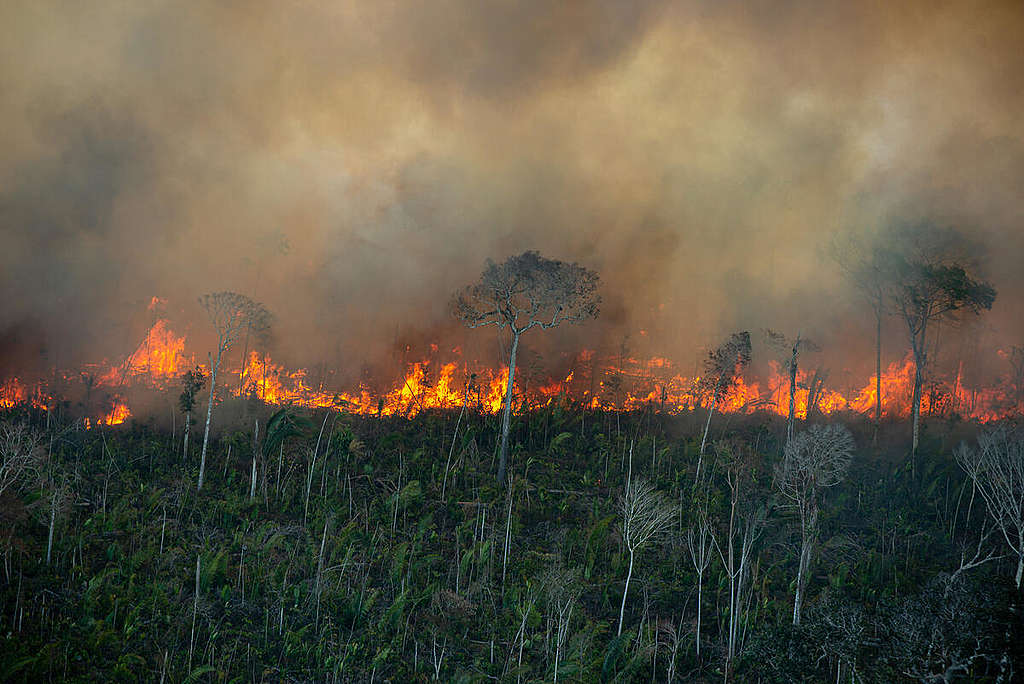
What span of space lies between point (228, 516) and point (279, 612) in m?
9.02

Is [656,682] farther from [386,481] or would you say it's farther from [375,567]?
[386,481]

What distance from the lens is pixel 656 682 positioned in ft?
96.2

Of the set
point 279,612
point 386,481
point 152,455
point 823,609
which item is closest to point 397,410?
point 386,481

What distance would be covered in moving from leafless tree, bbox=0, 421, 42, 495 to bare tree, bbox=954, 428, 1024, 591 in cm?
4677

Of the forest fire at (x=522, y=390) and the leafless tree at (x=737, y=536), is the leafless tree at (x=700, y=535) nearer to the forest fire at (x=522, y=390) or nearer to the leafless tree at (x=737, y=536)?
the leafless tree at (x=737, y=536)

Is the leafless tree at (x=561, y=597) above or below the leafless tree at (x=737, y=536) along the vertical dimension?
below

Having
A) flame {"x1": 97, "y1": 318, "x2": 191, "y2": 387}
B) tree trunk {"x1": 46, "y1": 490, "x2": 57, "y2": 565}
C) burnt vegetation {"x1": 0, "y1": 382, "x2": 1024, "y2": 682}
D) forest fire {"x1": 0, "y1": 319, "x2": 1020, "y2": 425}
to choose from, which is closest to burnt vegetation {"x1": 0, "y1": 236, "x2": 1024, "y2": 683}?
burnt vegetation {"x1": 0, "y1": 382, "x2": 1024, "y2": 682}

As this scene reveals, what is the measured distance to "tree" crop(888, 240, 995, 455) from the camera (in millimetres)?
50875

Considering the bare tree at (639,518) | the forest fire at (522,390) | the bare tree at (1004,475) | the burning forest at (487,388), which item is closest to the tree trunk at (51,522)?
the bare tree at (1004,475)

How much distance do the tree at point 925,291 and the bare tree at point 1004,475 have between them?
7.47 meters

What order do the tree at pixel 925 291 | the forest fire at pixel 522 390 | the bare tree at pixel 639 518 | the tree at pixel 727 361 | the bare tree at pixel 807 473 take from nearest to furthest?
the bare tree at pixel 807 473 → the bare tree at pixel 639 518 → the tree at pixel 727 361 → the tree at pixel 925 291 → the forest fire at pixel 522 390

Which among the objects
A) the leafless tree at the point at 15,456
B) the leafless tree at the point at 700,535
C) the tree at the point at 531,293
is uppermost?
the tree at the point at 531,293

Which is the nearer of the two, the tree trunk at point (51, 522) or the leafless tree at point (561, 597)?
the leafless tree at point (561, 597)

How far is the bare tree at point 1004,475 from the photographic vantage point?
3400cm
